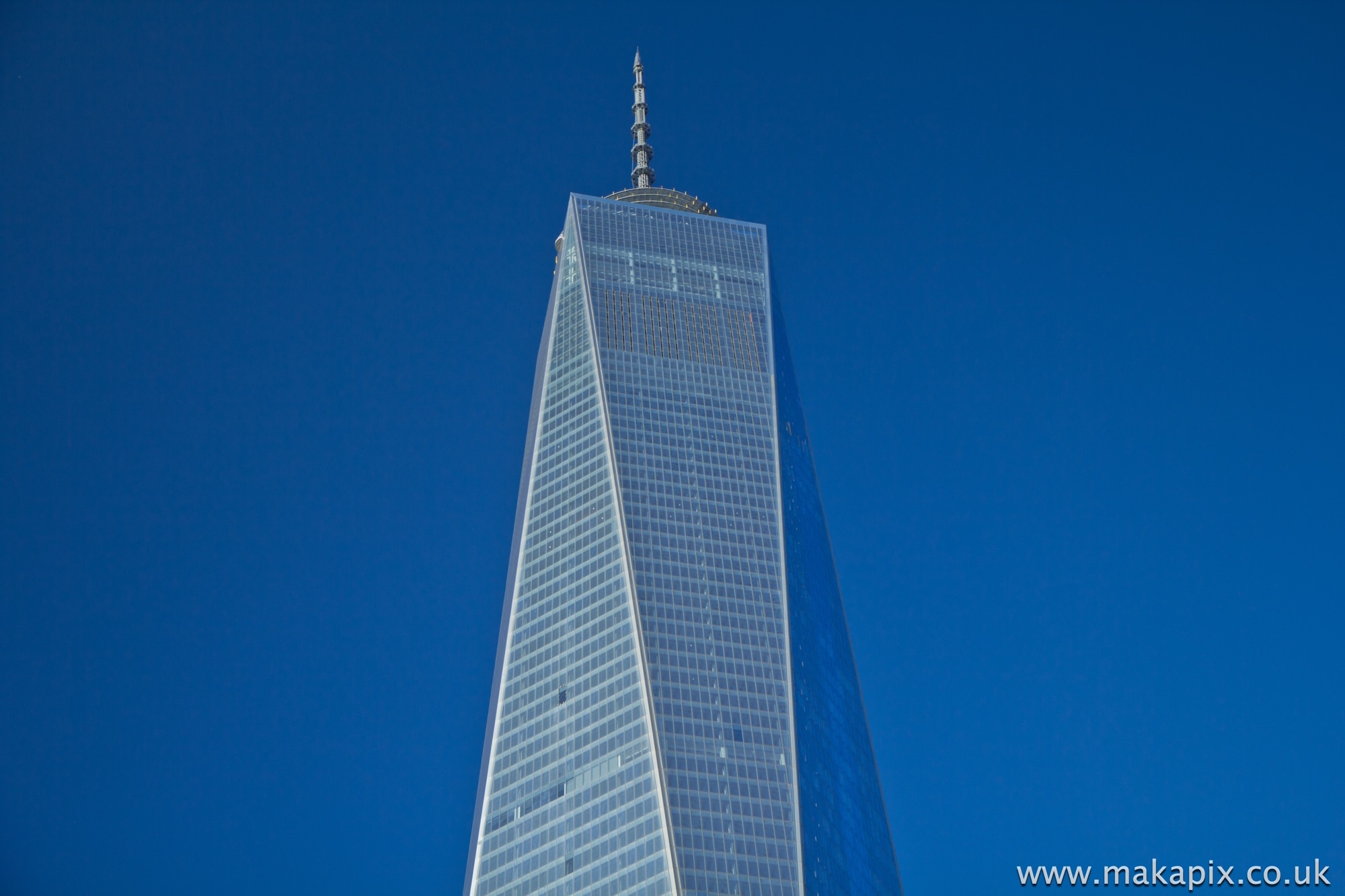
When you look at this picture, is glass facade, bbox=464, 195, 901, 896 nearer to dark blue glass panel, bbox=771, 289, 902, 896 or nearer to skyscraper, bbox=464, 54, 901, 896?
skyscraper, bbox=464, 54, 901, 896

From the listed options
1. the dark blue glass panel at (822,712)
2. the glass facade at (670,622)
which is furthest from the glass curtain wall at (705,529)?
the dark blue glass panel at (822,712)

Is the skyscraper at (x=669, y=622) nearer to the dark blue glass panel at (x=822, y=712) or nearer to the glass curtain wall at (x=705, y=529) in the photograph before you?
the glass curtain wall at (x=705, y=529)

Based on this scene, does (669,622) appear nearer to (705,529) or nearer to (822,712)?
(705,529)

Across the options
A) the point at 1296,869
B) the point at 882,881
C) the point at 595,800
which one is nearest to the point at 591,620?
the point at 595,800

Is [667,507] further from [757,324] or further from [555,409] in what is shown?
[757,324]

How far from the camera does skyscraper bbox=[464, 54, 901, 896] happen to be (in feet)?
476

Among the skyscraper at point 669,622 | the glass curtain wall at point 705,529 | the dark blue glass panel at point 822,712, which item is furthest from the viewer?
the dark blue glass panel at point 822,712

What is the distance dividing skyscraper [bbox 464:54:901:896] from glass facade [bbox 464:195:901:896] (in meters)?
0.22

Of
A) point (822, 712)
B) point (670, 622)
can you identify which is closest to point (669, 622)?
point (670, 622)

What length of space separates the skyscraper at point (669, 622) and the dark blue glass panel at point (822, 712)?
0.34 m

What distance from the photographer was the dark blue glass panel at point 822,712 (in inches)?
5960

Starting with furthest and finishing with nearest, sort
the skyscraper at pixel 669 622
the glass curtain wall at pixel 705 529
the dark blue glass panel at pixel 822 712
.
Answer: the dark blue glass panel at pixel 822 712 < the skyscraper at pixel 669 622 < the glass curtain wall at pixel 705 529

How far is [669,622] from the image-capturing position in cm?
15825

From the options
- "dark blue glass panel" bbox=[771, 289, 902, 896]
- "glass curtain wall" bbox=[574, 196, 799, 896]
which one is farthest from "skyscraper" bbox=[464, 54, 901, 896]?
"dark blue glass panel" bbox=[771, 289, 902, 896]
